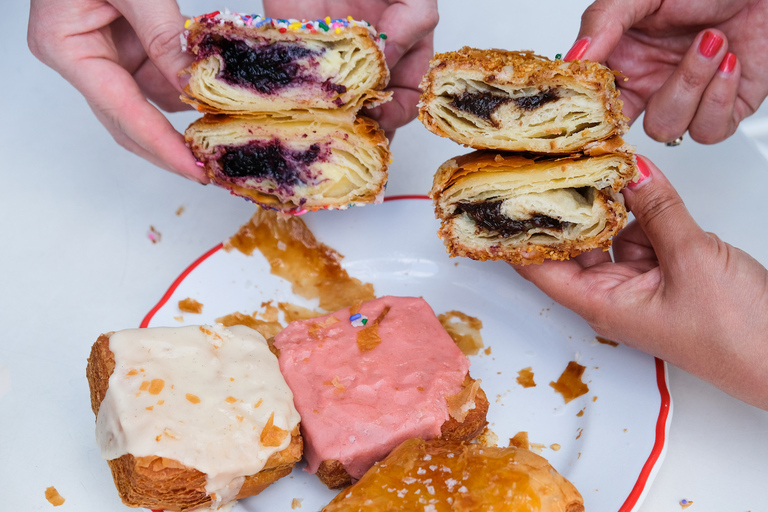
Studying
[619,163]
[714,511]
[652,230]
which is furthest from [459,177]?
[714,511]

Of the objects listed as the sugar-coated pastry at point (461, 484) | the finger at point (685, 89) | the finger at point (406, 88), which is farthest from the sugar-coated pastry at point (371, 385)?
the finger at point (685, 89)

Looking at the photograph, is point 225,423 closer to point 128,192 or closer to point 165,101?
point 128,192

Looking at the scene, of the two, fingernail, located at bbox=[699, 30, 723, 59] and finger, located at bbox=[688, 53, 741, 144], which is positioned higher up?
fingernail, located at bbox=[699, 30, 723, 59]

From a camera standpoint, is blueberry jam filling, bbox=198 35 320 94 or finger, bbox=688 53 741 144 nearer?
blueberry jam filling, bbox=198 35 320 94

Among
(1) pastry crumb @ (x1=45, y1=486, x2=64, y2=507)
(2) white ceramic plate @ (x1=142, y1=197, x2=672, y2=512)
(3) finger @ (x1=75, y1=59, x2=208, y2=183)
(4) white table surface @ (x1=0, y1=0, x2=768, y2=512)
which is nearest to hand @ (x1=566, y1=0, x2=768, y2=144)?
(4) white table surface @ (x1=0, y1=0, x2=768, y2=512)

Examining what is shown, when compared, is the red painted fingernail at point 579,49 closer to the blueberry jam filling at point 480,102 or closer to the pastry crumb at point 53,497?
the blueberry jam filling at point 480,102

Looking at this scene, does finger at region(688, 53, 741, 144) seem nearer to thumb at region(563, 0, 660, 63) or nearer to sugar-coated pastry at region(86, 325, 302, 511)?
thumb at region(563, 0, 660, 63)

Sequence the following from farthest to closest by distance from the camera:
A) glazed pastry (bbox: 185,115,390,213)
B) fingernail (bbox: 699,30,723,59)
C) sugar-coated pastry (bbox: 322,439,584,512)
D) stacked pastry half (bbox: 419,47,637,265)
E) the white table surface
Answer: fingernail (bbox: 699,30,723,59)
glazed pastry (bbox: 185,115,390,213)
the white table surface
stacked pastry half (bbox: 419,47,637,265)
sugar-coated pastry (bbox: 322,439,584,512)
